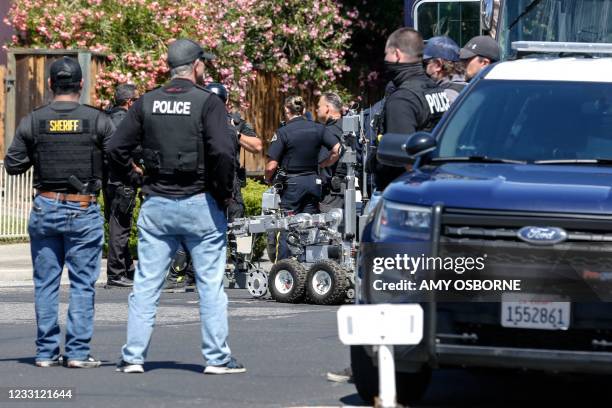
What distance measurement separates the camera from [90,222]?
363 inches

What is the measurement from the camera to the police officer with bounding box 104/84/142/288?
15.0m

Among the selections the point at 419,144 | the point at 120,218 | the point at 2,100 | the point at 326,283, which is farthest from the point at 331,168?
the point at 419,144

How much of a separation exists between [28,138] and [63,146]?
24 centimetres

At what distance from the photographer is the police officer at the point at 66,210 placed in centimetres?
917

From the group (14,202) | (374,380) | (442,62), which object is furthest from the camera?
(14,202)

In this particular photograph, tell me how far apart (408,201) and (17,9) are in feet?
51.4

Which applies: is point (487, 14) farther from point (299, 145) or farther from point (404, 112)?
point (404, 112)

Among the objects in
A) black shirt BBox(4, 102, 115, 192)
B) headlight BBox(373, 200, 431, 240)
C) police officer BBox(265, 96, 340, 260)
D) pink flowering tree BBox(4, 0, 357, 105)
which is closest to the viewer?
headlight BBox(373, 200, 431, 240)

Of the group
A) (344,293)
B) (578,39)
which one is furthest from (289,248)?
(578,39)

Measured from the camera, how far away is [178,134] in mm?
8688

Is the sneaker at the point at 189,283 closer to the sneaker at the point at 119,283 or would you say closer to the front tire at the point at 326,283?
the sneaker at the point at 119,283

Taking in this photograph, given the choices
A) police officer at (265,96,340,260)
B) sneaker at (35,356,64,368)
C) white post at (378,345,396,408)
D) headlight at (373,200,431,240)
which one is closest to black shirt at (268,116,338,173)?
police officer at (265,96,340,260)

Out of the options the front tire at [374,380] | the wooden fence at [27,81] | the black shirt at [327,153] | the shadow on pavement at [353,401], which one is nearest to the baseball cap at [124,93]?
the black shirt at [327,153]

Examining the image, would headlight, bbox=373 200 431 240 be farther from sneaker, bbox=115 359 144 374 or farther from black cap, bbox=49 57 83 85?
black cap, bbox=49 57 83 85
